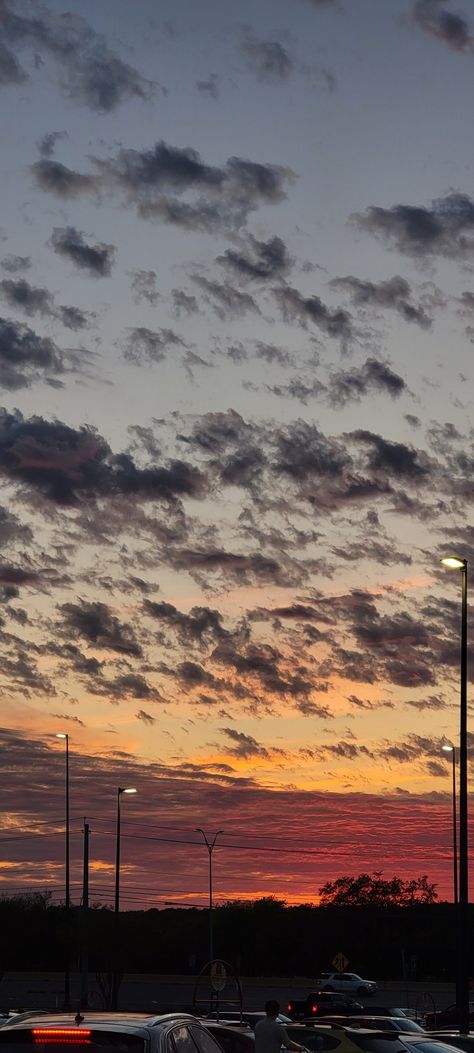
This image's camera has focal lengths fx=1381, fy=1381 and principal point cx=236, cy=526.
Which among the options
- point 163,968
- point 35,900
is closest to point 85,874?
point 163,968

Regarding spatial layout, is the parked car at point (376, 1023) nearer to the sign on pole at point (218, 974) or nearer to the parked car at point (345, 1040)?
the sign on pole at point (218, 974)

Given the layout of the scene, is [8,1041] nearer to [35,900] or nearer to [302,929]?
[302,929]

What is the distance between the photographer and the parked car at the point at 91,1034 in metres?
6.86

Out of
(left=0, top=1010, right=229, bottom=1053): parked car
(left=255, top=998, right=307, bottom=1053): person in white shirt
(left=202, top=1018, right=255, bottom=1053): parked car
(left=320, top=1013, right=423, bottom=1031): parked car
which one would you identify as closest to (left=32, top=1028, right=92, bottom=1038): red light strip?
(left=0, top=1010, right=229, bottom=1053): parked car

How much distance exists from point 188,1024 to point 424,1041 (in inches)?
505

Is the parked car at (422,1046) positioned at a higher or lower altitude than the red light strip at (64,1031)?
lower

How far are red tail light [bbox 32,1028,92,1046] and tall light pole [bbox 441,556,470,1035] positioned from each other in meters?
21.7

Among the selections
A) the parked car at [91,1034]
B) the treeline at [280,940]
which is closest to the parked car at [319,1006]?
the parked car at [91,1034]

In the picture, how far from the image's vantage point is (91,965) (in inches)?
4673

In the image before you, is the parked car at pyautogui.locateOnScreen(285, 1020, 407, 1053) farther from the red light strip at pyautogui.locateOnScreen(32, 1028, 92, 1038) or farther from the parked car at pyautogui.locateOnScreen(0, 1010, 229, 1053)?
the red light strip at pyautogui.locateOnScreen(32, 1028, 92, 1038)

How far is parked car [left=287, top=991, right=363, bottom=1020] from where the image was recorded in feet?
149

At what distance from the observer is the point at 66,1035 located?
691 centimetres

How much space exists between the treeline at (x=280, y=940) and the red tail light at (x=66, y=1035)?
381 ft

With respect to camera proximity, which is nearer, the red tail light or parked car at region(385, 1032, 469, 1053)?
the red tail light
